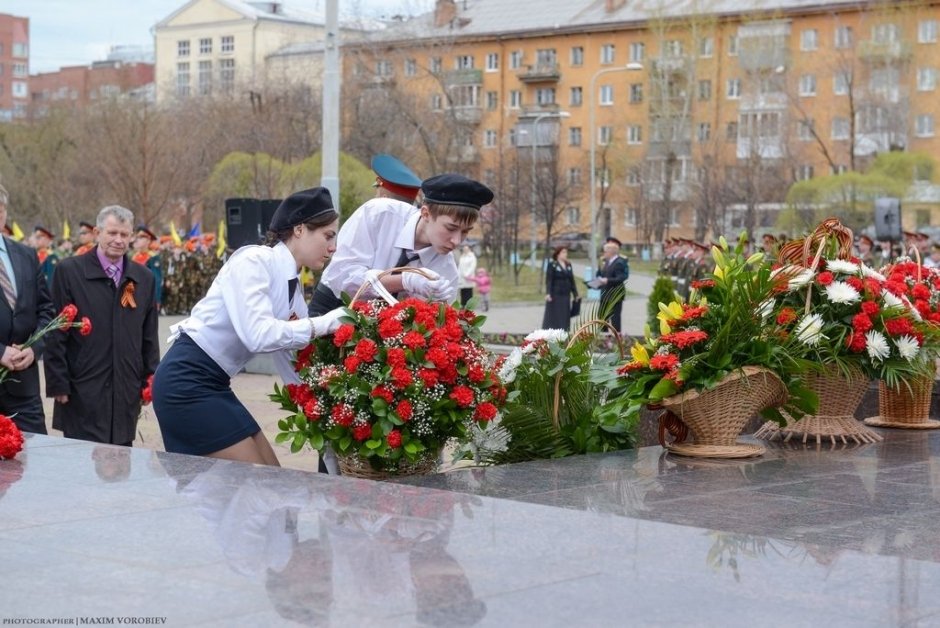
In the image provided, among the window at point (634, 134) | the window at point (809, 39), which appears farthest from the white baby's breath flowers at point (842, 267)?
the window at point (634, 134)

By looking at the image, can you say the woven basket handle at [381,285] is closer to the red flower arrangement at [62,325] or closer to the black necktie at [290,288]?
the black necktie at [290,288]

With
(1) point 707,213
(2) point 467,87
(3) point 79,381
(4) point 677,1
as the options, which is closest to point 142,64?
(2) point 467,87

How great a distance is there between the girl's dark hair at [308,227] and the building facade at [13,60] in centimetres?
13729

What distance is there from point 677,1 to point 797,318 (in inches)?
2530

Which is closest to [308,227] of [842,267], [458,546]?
[458,546]

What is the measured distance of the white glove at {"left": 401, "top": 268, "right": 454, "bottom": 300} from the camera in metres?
5.97

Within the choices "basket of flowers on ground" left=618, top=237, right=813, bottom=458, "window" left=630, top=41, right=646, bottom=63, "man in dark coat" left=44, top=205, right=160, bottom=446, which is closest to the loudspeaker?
"basket of flowers on ground" left=618, top=237, right=813, bottom=458

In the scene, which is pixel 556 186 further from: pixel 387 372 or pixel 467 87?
pixel 387 372

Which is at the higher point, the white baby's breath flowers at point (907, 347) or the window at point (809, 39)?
the window at point (809, 39)

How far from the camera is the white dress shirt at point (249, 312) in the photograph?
5.48 meters

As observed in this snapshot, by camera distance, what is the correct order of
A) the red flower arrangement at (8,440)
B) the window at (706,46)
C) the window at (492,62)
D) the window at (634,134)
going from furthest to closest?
1. the window at (492,62)
2. the window at (634,134)
3. the window at (706,46)
4. the red flower arrangement at (8,440)

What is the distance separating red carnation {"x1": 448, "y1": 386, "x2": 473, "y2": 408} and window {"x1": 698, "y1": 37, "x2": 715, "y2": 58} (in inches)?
2446

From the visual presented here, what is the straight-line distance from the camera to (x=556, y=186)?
5103 cm

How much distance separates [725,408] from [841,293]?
3.27 feet
